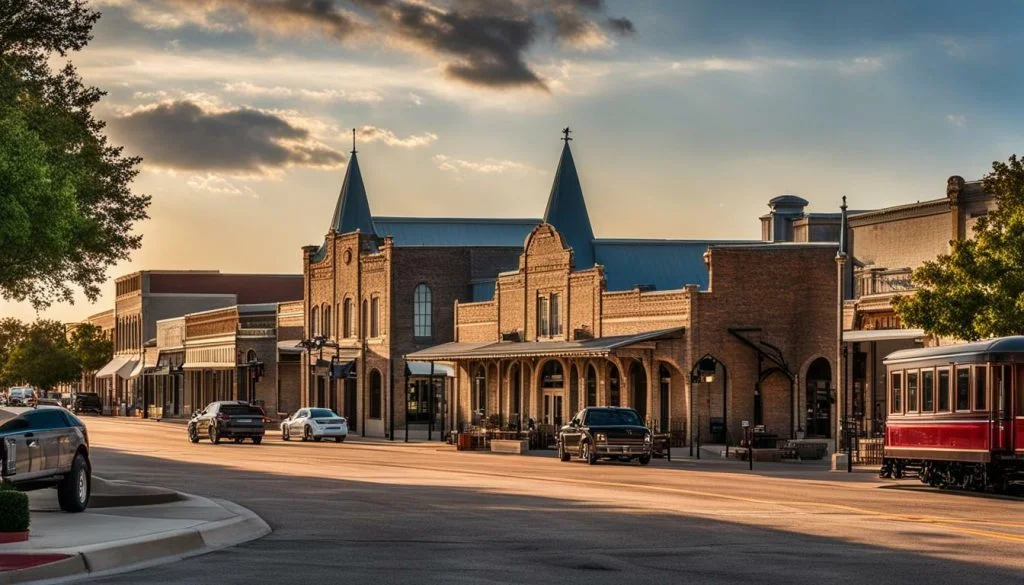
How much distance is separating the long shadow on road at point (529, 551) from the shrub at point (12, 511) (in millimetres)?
1928

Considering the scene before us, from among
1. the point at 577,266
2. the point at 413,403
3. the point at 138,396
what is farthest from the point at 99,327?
the point at 577,266

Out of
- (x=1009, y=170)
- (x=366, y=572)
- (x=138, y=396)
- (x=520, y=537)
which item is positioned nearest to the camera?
(x=366, y=572)

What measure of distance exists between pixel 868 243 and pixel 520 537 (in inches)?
2125

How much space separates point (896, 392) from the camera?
36844 millimetres

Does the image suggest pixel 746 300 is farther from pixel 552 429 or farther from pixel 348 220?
pixel 348 220

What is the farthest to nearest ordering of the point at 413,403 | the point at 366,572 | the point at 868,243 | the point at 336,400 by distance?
the point at 336,400 < the point at 413,403 < the point at 868,243 < the point at 366,572

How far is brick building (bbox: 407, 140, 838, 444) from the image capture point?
59531 millimetres

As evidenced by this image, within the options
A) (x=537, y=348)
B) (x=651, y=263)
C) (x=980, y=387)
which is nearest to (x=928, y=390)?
(x=980, y=387)

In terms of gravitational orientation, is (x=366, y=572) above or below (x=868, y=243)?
below

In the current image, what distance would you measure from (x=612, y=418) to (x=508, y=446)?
10095 mm

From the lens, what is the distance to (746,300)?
6044 centimetres

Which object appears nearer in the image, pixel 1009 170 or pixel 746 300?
pixel 1009 170

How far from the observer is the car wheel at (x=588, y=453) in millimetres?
47094

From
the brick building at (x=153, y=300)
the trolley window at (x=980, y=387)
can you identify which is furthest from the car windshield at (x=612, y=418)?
the brick building at (x=153, y=300)
